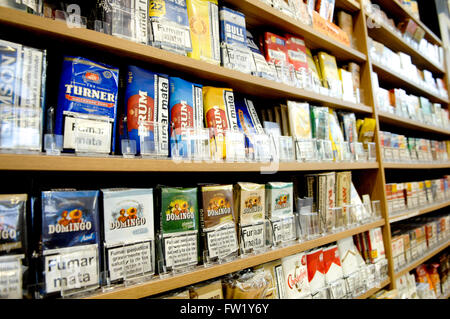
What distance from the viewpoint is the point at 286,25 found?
1.41m

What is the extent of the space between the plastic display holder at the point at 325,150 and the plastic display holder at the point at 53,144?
1188mm

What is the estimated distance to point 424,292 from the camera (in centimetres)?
226

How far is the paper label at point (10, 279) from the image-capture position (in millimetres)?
573

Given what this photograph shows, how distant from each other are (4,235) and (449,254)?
3877mm

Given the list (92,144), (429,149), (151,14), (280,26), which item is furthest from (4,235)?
(429,149)

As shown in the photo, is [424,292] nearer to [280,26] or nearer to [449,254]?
[449,254]

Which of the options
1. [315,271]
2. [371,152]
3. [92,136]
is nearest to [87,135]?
[92,136]

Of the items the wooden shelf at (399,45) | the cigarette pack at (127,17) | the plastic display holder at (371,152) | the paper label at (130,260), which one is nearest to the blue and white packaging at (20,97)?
the cigarette pack at (127,17)

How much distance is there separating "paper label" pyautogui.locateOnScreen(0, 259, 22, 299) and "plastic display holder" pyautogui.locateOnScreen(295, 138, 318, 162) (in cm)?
114

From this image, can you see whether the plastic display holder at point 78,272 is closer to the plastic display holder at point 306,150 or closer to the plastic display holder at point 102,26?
the plastic display holder at point 102,26

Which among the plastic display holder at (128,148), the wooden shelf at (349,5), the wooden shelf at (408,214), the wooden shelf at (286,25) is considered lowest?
the wooden shelf at (408,214)

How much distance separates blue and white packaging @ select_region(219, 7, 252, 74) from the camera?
1125 mm

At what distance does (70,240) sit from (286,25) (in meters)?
1.39

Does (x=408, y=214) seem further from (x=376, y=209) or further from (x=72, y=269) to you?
(x=72, y=269)
